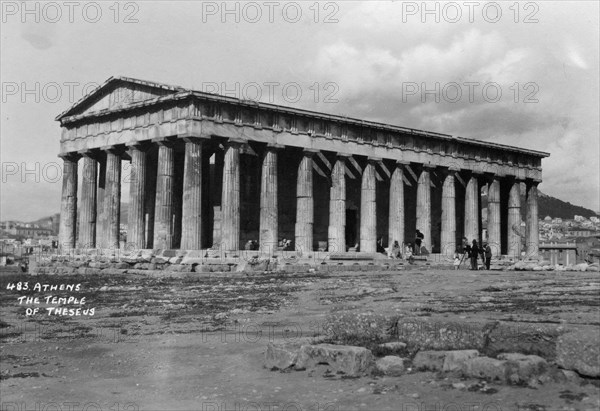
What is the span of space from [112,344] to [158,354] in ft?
5.13

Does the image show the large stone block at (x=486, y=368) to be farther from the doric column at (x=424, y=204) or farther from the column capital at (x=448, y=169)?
the column capital at (x=448, y=169)

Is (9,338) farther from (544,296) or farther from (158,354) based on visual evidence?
(544,296)

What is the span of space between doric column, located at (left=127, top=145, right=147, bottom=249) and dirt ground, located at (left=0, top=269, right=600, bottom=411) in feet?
45.9

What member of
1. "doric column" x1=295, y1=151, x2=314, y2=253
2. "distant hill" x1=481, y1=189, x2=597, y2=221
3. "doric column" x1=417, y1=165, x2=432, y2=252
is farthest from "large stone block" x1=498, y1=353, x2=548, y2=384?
"distant hill" x1=481, y1=189, x2=597, y2=221

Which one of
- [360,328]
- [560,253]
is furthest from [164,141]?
[560,253]

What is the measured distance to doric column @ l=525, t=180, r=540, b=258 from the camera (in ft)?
168

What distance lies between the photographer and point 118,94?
37.7 m

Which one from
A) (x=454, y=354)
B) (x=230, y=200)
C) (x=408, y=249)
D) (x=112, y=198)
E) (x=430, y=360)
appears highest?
→ (x=112, y=198)

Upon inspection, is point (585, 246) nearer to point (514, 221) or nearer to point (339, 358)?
point (514, 221)

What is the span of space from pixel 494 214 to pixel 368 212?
500 inches

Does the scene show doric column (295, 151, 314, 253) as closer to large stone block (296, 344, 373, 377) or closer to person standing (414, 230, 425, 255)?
person standing (414, 230, 425, 255)

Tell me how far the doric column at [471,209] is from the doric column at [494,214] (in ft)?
5.63

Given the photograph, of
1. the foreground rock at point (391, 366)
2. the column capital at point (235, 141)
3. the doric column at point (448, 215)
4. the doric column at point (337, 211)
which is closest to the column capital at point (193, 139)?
the column capital at point (235, 141)

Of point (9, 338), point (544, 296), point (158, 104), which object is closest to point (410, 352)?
point (544, 296)
